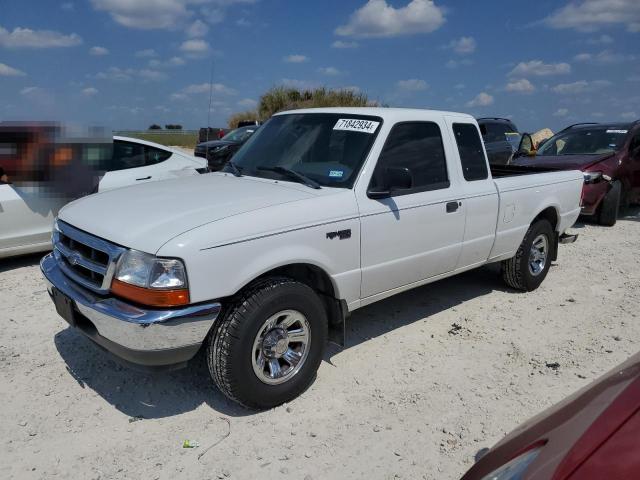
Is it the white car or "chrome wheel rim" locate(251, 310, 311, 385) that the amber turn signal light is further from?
the white car

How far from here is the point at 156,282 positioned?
290 cm

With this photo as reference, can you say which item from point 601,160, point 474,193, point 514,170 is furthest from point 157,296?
point 601,160

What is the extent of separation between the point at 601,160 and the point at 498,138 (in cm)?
496

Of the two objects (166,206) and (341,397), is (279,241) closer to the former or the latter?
(166,206)

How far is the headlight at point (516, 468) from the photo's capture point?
165cm

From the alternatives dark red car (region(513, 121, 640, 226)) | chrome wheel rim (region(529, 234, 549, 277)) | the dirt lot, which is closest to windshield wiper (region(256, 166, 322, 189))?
the dirt lot

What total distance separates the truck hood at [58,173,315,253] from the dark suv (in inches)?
417

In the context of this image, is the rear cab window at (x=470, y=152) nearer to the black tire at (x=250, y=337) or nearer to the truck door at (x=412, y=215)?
the truck door at (x=412, y=215)

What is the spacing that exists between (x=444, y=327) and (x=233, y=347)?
240 cm

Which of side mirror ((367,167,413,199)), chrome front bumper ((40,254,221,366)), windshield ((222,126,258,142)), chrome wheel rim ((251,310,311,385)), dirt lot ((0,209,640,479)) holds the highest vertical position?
windshield ((222,126,258,142))

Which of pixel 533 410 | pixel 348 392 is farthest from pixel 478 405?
→ pixel 348 392

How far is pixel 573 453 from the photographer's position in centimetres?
151

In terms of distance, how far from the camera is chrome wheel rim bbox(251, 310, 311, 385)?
334 centimetres

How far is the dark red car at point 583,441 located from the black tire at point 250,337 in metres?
1.60
